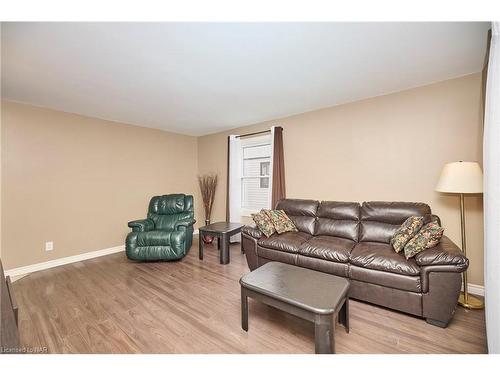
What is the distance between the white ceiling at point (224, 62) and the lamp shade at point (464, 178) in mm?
1032

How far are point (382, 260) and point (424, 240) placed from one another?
1.33 feet

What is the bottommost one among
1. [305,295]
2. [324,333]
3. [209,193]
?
[324,333]

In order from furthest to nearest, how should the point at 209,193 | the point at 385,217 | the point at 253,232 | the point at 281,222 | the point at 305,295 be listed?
the point at 209,193 < the point at 281,222 < the point at 253,232 < the point at 385,217 < the point at 305,295

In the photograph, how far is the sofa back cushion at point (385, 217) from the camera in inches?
95.7

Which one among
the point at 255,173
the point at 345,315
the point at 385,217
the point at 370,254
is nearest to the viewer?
the point at 345,315

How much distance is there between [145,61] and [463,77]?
3.34 metres

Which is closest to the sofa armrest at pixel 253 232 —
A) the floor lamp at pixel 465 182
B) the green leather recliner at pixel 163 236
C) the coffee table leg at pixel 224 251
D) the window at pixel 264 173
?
the coffee table leg at pixel 224 251

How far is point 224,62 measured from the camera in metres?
2.02

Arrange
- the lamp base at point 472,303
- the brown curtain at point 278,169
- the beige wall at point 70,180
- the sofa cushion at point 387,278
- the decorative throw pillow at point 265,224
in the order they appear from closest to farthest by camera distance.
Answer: the sofa cushion at point 387,278 < the lamp base at point 472,303 < the decorative throw pillow at point 265,224 < the beige wall at point 70,180 < the brown curtain at point 278,169

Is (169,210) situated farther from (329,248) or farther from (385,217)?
(385,217)

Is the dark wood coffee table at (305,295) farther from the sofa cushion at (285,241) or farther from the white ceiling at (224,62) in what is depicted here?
the white ceiling at (224,62)

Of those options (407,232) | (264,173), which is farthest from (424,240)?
(264,173)
